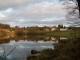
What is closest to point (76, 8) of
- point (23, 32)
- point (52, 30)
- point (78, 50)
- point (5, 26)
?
point (78, 50)

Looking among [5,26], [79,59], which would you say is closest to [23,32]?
[5,26]

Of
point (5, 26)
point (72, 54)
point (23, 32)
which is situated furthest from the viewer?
point (23, 32)

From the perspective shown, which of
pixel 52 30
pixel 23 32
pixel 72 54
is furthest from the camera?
pixel 23 32

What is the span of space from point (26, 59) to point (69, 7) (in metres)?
6.54

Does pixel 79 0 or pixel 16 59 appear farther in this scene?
pixel 16 59

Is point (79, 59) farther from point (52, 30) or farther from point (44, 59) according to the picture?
point (52, 30)

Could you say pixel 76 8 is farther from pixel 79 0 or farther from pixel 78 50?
pixel 78 50

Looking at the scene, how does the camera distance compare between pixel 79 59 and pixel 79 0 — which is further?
pixel 79 0

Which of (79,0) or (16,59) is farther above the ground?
(79,0)

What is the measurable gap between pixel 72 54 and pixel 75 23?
3.03m

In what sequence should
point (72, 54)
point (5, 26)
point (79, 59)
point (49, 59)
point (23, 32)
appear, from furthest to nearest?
point (23, 32) → point (5, 26) → point (49, 59) → point (72, 54) → point (79, 59)

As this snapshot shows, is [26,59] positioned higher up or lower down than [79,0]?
lower down

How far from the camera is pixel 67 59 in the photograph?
11.4m

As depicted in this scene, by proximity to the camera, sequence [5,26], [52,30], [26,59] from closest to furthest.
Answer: [26,59] < [5,26] < [52,30]
